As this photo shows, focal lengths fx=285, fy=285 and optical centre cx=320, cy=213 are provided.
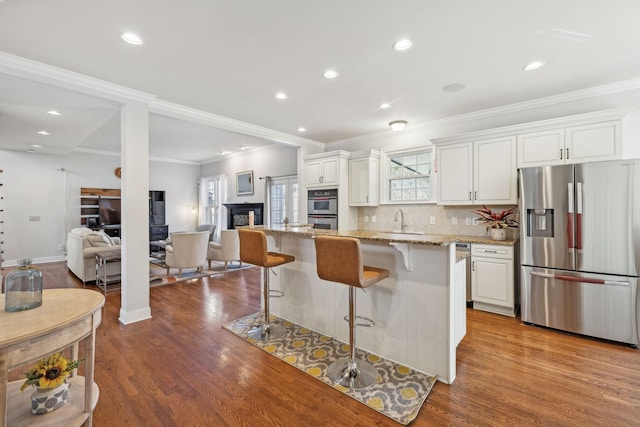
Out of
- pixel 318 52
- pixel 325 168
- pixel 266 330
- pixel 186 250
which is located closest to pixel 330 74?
pixel 318 52

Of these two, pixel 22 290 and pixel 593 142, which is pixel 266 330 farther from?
pixel 593 142

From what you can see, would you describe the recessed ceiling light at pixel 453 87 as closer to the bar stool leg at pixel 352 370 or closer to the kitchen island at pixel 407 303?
the kitchen island at pixel 407 303

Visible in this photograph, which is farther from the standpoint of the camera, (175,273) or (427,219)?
(175,273)

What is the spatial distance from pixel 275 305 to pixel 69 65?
331 centimetres

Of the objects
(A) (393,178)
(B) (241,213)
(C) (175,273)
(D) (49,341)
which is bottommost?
(C) (175,273)

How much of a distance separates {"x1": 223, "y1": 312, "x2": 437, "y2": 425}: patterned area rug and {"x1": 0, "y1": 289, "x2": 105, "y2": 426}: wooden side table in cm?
140

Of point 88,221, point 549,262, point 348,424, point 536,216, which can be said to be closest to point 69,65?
point 348,424

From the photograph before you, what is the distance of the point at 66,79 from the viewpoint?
2.95 metres

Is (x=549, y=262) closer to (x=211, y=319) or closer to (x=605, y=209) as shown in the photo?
(x=605, y=209)

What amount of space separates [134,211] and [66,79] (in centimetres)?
149

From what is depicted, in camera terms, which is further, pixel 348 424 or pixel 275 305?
pixel 275 305

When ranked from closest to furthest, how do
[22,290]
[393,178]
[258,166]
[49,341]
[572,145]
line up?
[49,341], [22,290], [572,145], [393,178], [258,166]

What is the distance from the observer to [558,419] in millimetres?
1801

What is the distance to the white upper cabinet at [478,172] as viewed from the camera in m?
3.72
